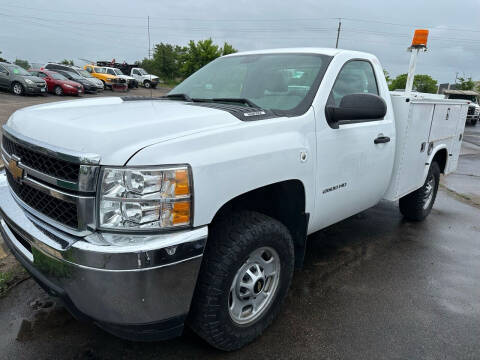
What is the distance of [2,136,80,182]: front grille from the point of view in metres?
1.84

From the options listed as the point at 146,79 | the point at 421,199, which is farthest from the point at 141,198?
the point at 146,79

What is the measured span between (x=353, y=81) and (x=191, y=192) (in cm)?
208

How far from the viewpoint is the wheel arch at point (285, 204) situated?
252 centimetres

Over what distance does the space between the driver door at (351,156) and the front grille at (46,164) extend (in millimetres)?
→ 1578

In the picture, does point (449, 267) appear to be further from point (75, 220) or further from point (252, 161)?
point (75, 220)

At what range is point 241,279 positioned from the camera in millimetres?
2285

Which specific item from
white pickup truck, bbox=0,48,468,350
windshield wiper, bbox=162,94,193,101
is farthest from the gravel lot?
windshield wiper, bbox=162,94,193,101

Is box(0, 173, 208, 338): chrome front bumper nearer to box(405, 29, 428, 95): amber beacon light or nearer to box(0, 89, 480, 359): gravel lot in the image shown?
box(0, 89, 480, 359): gravel lot

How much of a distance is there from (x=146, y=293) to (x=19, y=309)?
153 cm

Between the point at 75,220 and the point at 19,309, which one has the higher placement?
the point at 75,220

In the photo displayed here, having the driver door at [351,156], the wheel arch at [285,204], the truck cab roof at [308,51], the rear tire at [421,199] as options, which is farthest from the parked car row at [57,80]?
the wheel arch at [285,204]

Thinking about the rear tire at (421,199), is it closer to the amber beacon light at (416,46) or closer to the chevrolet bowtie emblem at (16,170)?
the amber beacon light at (416,46)

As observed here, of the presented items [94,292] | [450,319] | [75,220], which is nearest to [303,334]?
[450,319]

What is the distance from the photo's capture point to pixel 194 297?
81.5 inches
